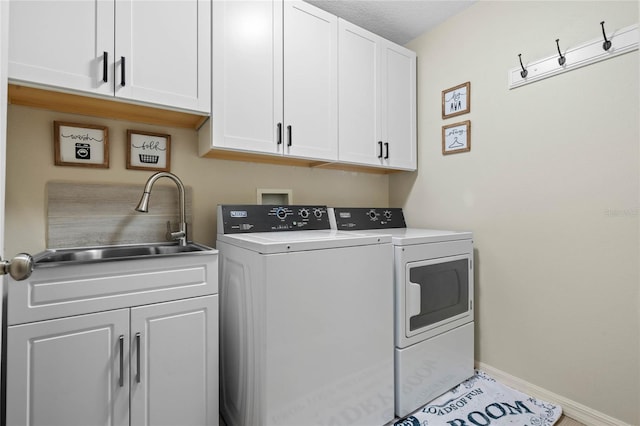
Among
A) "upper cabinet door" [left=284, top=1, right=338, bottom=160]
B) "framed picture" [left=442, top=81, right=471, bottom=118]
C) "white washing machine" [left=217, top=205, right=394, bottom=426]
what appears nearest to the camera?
"white washing machine" [left=217, top=205, right=394, bottom=426]

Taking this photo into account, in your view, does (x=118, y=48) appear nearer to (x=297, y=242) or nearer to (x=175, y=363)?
(x=297, y=242)

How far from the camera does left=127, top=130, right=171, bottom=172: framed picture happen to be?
177cm

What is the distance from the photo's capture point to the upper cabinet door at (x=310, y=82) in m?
1.89

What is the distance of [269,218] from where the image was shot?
194 cm

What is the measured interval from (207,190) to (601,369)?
239cm

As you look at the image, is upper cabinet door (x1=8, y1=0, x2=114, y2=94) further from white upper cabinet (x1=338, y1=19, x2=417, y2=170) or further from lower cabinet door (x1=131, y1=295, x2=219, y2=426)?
white upper cabinet (x1=338, y1=19, x2=417, y2=170)

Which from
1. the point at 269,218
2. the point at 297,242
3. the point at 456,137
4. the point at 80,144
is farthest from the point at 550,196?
the point at 80,144

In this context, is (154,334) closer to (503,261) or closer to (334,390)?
(334,390)

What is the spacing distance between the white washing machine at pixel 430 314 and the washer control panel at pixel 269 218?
5.4 inches

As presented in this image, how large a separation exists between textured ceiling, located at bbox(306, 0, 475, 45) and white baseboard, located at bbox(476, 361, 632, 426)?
8.11 ft

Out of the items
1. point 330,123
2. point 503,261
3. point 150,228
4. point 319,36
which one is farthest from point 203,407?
point 319,36

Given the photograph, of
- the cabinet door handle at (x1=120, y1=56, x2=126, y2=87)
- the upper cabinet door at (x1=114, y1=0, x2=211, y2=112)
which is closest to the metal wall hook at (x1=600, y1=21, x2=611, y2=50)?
the upper cabinet door at (x1=114, y1=0, x2=211, y2=112)

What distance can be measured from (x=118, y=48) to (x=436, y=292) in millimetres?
2028

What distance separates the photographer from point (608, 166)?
1620 millimetres
